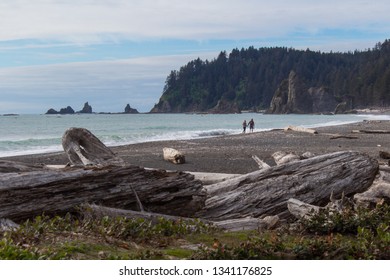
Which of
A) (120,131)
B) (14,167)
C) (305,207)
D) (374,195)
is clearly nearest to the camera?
(305,207)

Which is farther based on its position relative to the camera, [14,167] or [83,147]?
[83,147]

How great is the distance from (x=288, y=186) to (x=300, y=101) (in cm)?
18726

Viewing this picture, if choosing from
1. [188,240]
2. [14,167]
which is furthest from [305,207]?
[14,167]

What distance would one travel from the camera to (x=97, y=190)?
789 centimetres

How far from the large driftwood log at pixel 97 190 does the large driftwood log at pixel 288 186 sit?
0.57 m

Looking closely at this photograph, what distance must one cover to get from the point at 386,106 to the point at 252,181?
6290 inches

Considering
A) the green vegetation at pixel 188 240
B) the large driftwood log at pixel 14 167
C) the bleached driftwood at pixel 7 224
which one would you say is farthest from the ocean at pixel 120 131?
the green vegetation at pixel 188 240

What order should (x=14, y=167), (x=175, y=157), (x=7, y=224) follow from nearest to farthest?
(x=7, y=224) < (x=14, y=167) < (x=175, y=157)

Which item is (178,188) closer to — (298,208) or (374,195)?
(298,208)

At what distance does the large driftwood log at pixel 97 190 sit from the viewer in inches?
294

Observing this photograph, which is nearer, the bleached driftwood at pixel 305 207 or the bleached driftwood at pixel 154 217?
the bleached driftwood at pixel 154 217

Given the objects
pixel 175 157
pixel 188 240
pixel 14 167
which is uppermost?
pixel 14 167

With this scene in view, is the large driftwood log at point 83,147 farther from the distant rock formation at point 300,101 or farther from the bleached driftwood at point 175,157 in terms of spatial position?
the distant rock formation at point 300,101

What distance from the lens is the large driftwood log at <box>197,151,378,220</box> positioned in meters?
8.98
